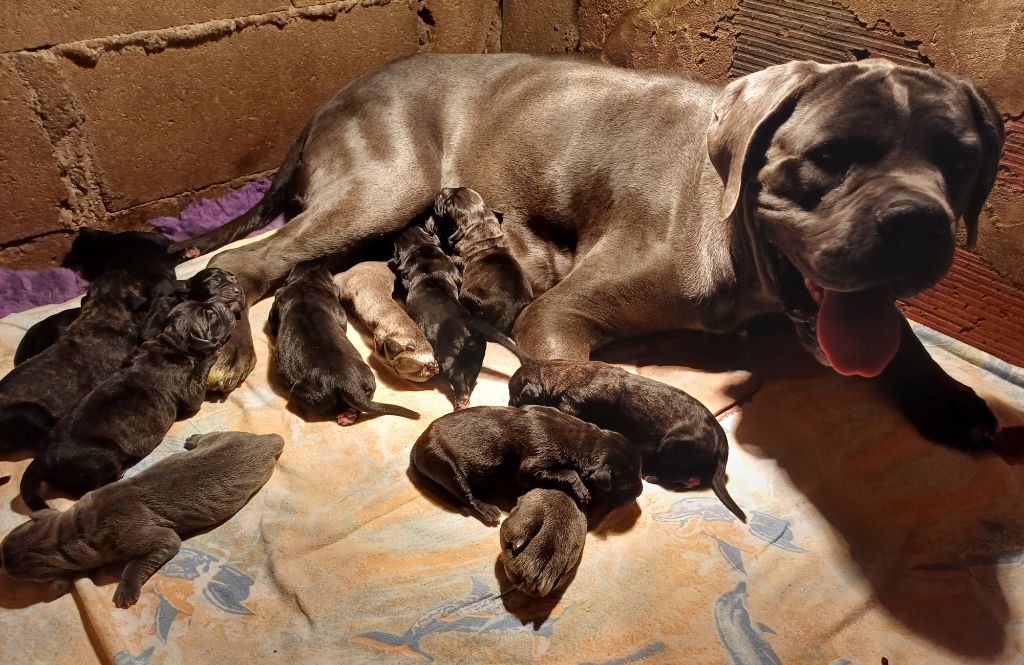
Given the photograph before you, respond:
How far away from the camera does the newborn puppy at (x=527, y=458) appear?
76.0 inches

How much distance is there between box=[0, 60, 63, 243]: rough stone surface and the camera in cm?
278

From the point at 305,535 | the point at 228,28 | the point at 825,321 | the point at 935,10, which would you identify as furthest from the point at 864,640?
the point at 228,28

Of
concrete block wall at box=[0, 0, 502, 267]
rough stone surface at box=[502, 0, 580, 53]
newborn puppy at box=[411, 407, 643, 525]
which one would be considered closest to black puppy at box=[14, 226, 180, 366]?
concrete block wall at box=[0, 0, 502, 267]

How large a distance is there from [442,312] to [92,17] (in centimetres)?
173

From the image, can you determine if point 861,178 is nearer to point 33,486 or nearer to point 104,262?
point 33,486

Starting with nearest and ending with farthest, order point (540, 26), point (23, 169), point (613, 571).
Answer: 1. point (613, 571)
2. point (23, 169)
3. point (540, 26)

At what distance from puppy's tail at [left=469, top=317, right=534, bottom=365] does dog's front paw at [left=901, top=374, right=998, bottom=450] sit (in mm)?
1208

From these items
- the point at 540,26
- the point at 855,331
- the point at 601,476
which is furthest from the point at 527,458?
the point at 540,26

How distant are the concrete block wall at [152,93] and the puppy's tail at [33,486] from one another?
4.67 feet

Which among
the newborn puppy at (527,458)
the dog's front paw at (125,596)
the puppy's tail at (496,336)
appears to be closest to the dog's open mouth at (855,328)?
the newborn puppy at (527,458)

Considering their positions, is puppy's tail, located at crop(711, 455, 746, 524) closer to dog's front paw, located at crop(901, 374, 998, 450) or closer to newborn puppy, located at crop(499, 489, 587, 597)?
newborn puppy, located at crop(499, 489, 587, 597)

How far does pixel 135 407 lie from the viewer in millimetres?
→ 2104

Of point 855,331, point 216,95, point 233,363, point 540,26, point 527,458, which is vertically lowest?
point 233,363

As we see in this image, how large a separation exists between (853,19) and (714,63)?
1.94 feet
